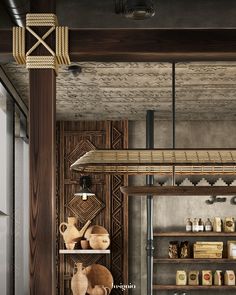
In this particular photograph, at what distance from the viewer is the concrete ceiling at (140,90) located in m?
5.84

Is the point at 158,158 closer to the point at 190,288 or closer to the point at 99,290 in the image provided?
the point at 99,290

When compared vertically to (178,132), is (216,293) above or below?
below

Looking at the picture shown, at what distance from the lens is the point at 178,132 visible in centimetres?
902

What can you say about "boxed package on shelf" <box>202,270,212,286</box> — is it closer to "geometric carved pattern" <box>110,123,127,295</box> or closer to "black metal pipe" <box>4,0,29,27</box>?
"geometric carved pattern" <box>110,123,127,295</box>

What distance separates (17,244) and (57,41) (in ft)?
12.4

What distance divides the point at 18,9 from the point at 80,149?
527cm

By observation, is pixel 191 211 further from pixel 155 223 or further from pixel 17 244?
pixel 17 244

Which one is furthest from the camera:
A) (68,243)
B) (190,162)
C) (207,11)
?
(68,243)

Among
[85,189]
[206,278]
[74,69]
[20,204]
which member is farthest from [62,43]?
[206,278]

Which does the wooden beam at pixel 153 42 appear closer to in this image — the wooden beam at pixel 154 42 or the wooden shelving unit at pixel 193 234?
the wooden beam at pixel 154 42

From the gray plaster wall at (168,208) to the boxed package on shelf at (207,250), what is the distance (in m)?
0.23

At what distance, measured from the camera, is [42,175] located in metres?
3.51

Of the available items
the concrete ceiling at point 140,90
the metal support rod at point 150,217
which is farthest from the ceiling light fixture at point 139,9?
the metal support rod at point 150,217

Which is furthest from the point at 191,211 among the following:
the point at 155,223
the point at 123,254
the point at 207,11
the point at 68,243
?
the point at 207,11
